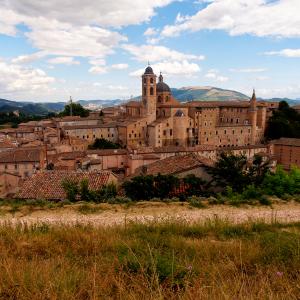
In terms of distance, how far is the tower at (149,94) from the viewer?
61.2m

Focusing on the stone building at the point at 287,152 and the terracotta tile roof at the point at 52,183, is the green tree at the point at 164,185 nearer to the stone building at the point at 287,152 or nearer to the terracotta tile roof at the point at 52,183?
the terracotta tile roof at the point at 52,183

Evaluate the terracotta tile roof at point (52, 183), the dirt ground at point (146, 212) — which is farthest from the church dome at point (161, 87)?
the dirt ground at point (146, 212)

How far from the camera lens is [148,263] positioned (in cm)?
379

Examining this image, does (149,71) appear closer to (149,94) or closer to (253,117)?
(149,94)

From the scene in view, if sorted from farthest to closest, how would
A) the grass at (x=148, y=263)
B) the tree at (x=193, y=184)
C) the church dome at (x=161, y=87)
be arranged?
the church dome at (x=161, y=87)
the tree at (x=193, y=184)
the grass at (x=148, y=263)


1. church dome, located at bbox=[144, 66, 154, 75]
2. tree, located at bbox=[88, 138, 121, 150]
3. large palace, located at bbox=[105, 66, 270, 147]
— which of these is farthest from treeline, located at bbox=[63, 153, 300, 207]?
church dome, located at bbox=[144, 66, 154, 75]

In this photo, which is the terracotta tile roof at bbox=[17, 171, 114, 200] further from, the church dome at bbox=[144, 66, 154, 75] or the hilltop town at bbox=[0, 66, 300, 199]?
the church dome at bbox=[144, 66, 154, 75]

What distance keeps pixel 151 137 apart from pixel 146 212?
163 feet

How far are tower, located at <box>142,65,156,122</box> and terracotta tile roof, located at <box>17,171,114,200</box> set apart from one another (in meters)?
45.1

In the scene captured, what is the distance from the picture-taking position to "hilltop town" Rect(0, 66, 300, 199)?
128 feet

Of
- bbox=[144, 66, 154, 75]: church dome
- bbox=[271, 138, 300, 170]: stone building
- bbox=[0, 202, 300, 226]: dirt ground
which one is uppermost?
bbox=[144, 66, 154, 75]: church dome

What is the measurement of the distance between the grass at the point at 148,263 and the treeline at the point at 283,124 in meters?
62.8

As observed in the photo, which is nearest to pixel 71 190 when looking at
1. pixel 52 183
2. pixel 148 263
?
pixel 52 183

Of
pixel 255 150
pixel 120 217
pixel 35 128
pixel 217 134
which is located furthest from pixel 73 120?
pixel 120 217
